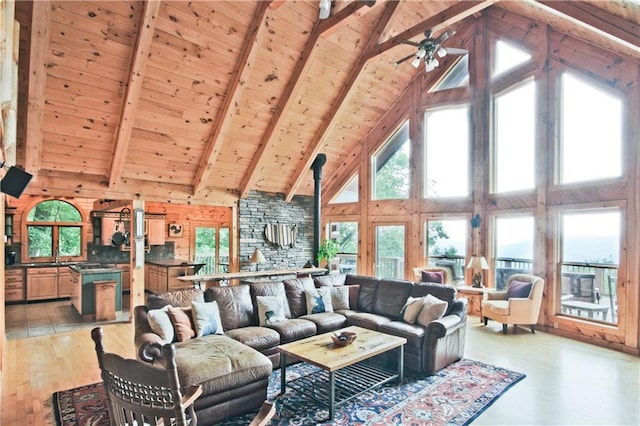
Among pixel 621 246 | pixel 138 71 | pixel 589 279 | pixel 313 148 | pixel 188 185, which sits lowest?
pixel 589 279

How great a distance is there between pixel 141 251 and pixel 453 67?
722cm

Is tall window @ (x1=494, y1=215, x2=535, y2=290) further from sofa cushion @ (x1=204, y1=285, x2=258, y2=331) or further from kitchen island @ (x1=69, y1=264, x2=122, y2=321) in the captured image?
kitchen island @ (x1=69, y1=264, x2=122, y2=321)

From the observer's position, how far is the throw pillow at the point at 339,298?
5.61 meters

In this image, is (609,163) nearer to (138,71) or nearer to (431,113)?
(431,113)

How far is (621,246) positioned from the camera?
5.30 meters

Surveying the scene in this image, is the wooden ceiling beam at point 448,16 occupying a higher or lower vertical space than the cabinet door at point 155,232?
higher

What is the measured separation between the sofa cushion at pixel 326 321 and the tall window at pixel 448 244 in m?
3.36

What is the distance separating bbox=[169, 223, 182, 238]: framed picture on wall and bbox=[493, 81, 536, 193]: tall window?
321 inches

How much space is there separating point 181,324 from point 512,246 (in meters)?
5.93

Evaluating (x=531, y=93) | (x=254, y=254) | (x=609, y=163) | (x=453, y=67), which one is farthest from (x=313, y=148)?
(x=609, y=163)

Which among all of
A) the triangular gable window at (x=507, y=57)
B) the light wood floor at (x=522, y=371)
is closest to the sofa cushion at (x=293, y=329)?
the light wood floor at (x=522, y=371)

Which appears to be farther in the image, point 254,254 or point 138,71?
point 254,254

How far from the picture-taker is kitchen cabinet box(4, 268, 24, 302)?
7926 mm

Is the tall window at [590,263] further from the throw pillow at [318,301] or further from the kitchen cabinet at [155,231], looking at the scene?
the kitchen cabinet at [155,231]
